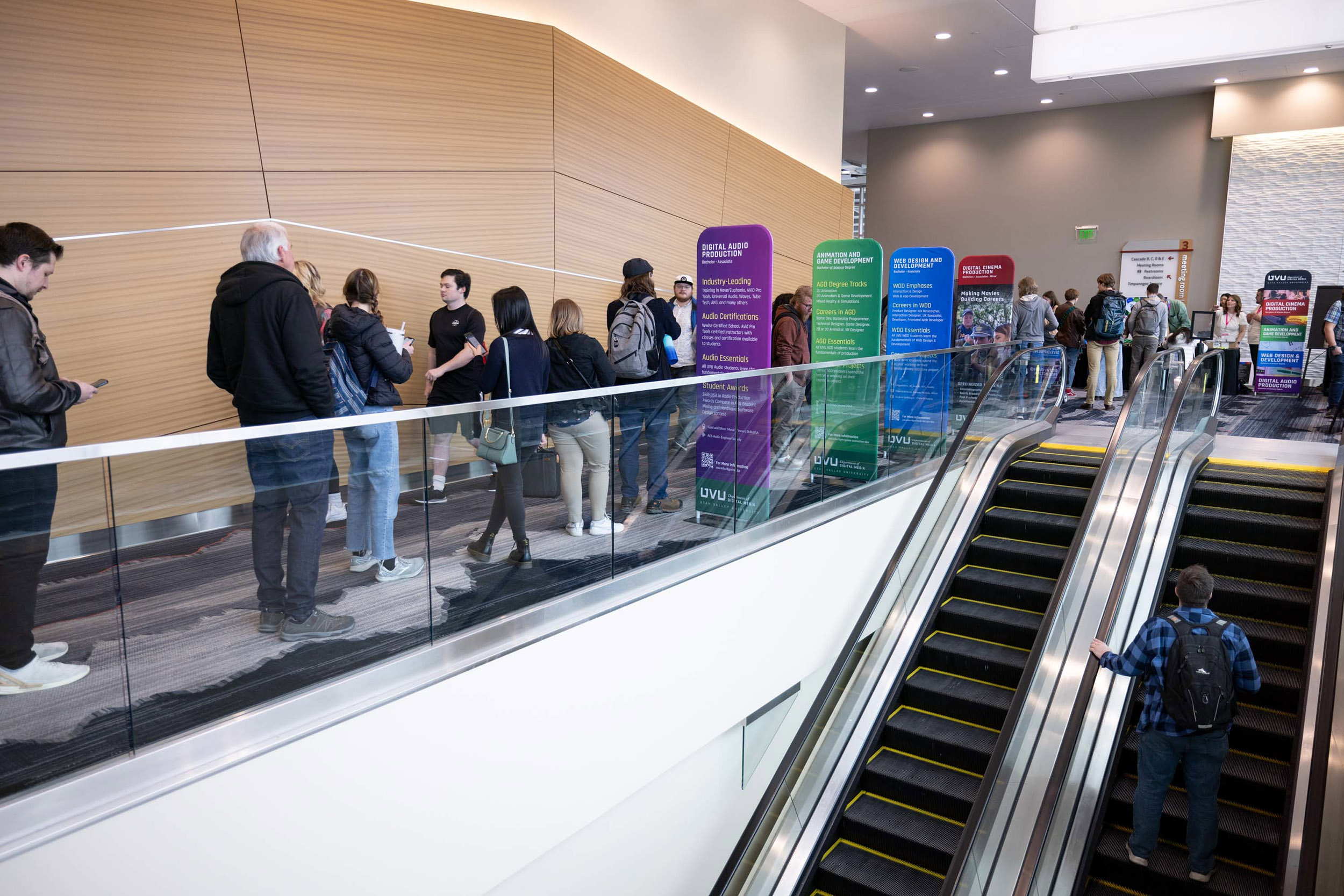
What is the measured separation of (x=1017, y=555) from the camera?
22.4 feet

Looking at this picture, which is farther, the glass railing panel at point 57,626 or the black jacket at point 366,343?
the black jacket at point 366,343

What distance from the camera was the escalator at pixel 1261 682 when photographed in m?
4.70

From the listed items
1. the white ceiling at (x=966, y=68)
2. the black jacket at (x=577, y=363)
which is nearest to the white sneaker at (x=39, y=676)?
the black jacket at (x=577, y=363)

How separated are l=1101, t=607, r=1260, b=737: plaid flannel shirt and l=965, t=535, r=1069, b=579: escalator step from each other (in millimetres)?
2290

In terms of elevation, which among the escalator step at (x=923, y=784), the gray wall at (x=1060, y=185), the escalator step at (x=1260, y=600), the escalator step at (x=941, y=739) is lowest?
the escalator step at (x=923, y=784)

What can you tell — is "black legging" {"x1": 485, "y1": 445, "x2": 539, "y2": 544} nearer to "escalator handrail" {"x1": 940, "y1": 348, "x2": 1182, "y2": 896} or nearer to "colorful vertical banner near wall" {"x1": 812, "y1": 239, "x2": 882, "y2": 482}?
"colorful vertical banner near wall" {"x1": 812, "y1": 239, "x2": 882, "y2": 482}

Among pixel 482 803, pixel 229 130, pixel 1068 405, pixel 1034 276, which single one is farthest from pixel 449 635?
pixel 1034 276

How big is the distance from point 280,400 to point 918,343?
566 cm

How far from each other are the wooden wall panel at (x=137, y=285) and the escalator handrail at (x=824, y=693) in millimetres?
4260

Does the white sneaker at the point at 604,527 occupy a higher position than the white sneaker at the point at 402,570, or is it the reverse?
the white sneaker at the point at 402,570

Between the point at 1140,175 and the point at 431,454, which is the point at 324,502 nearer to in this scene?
the point at 431,454

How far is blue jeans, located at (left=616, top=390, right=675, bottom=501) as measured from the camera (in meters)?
4.19

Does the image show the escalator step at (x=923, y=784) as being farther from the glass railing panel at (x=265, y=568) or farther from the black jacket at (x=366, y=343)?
the black jacket at (x=366, y=343)

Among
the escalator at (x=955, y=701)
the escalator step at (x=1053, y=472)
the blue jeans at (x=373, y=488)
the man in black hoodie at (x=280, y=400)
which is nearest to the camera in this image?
the man in black hoodie at (x=280, y=400)
